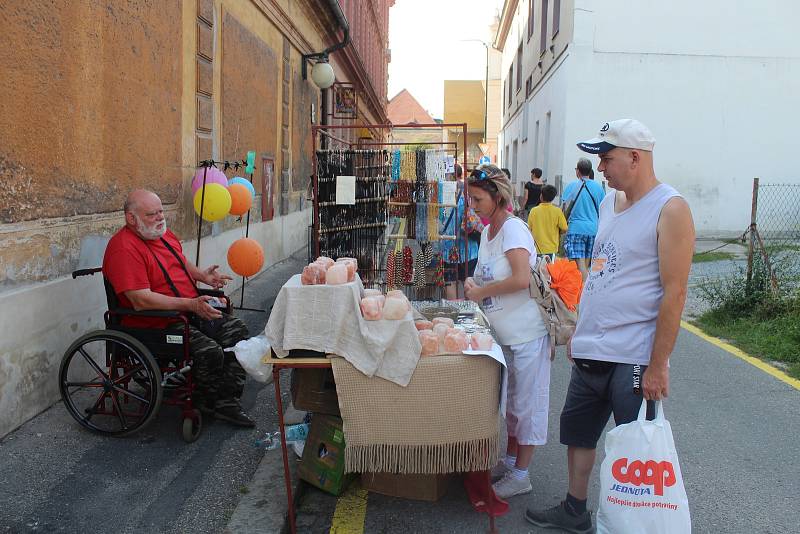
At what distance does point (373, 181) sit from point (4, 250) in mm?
3232

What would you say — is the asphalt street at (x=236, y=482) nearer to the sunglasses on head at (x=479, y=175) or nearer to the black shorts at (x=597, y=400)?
the black shorts at (x=597, y=400)

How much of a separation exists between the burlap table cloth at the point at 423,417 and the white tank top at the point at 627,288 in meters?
0.54

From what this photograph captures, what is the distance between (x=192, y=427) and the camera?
13.8 feet

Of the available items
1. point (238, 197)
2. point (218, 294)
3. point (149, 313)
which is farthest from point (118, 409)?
point (238, 197)

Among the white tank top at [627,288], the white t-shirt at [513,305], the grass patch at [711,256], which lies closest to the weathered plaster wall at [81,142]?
the white t-shirt at [513,305]

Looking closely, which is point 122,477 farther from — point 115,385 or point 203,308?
point 203,308

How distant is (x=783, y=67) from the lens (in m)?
16.1

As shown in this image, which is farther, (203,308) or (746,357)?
(746,357)

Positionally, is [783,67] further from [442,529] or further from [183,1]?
[442,529]

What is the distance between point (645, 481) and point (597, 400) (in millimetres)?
443

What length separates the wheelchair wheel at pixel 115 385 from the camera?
3.96 meters

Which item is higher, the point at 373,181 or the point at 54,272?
the point at 373,181

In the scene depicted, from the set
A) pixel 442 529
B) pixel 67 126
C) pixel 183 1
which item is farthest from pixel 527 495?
pixel 183 1

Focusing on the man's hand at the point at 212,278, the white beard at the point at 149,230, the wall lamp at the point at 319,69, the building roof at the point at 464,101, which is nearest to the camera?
the white beard at the point at 149,230
